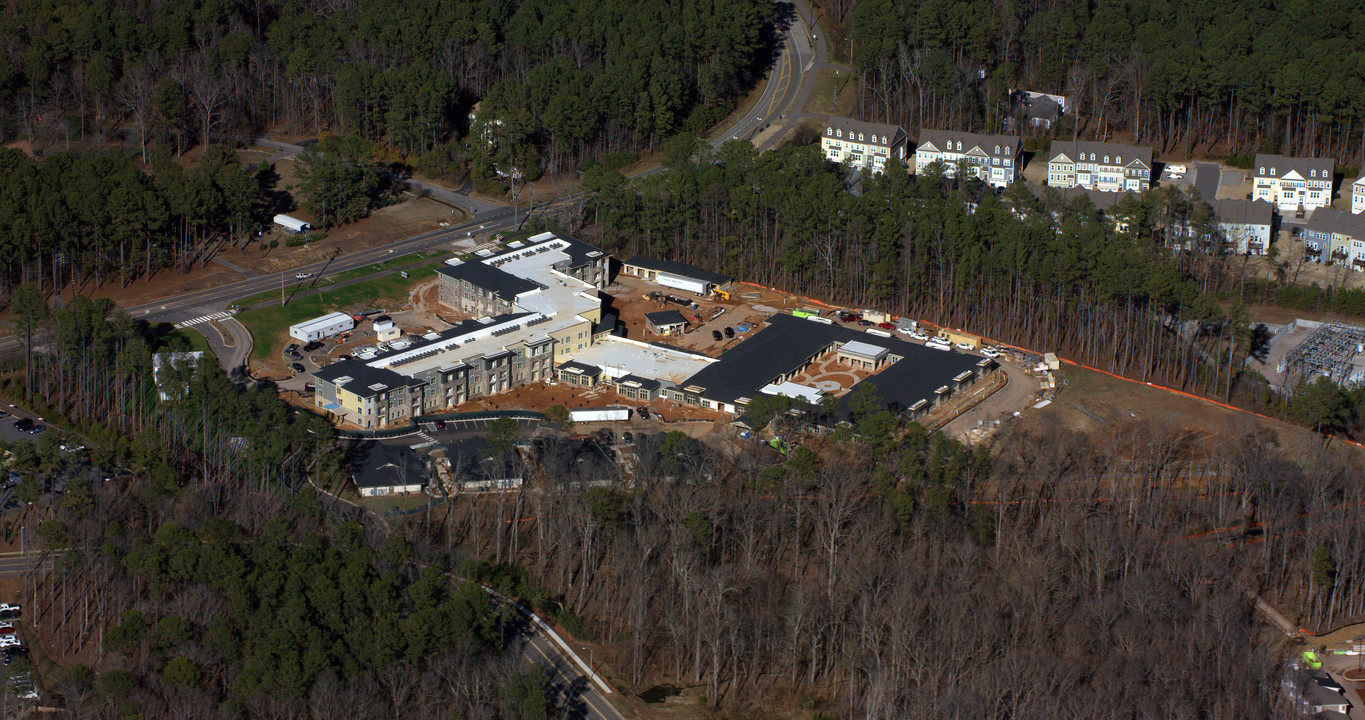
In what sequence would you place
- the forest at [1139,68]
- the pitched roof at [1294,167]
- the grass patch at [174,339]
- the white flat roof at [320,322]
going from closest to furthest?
the grass patch at [174,339]
the white flat roof at [320,322]
the pitched roof at [1294,167]
the forest at [1139,68]

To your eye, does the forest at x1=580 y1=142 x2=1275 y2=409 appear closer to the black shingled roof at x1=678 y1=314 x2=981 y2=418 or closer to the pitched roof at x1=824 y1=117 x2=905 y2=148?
the black shingled roof at x1=678 y1=314 x2=981 y2=418

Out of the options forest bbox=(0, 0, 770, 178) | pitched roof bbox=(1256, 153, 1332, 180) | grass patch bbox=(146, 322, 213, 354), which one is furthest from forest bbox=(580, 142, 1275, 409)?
grass patch bbox=(146, 322, 213, 354)

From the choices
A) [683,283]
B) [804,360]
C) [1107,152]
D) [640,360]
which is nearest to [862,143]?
[1107,152]

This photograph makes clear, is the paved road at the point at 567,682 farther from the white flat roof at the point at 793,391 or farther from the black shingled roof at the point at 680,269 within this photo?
the black shingled roof at the point at 680,269

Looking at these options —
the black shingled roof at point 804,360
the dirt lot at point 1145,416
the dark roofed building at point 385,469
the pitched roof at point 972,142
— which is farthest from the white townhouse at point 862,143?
the dark roofed building at point 385,469

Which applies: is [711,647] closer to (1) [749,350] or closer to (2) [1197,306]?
(1) [749,350]

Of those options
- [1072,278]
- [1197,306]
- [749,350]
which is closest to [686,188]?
[749,350]

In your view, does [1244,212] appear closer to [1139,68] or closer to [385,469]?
[1139,68]
